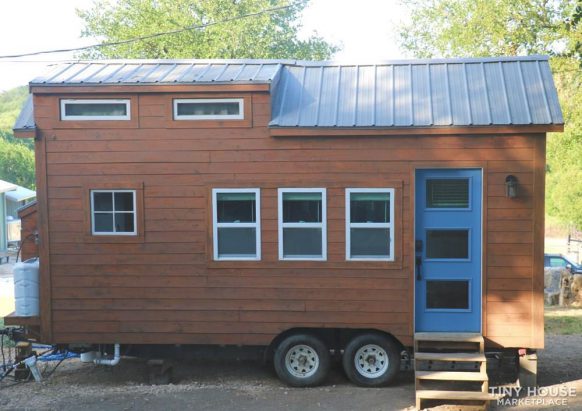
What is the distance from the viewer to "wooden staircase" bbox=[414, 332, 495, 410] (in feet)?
23.6

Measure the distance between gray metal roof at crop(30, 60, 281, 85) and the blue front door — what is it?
98.6 inches

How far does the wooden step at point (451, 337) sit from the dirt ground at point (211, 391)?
670 millimetres

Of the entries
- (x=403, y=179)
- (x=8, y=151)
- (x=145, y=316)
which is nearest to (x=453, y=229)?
(x=403, y=179)

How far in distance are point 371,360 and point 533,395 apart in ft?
6.33

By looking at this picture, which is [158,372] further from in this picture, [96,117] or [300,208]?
[96,117]

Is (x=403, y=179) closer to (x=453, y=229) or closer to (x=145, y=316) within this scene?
(x=453, y=229)

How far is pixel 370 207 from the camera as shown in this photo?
26.7 feet

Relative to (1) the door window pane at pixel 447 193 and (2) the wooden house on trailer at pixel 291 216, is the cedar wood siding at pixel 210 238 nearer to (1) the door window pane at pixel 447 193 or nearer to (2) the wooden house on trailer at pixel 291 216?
(2) the wooden house on trailer at pixel 291 216

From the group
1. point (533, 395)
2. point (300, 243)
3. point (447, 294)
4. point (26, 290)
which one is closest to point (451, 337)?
point (447, 294)

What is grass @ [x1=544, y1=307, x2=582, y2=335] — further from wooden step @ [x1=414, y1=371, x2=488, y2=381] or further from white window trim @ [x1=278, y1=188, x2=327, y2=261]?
white window trim @ [x1=278, y1=188, x2=327, y2=261]

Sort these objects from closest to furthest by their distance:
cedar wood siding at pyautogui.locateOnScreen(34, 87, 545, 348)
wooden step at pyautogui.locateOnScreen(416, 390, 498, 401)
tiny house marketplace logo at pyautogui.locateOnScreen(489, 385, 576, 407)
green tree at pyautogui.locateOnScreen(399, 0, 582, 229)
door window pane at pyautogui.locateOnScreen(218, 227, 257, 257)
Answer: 1. wooden step at pyautogui.locateOnScreen(416, 390, 498, 401)
2. tiny house marketplace logo at pyautogui.locateOnScreen(489, 385, 576, 407)
3. cedar wood siding at pyautogui.locateOnScreen(34, 87, 545, 348)
4. door window pane at pyautogui.locateOnScreen(218, 227, 257, 257)
5. green tree at pyautogui.locateOnScreen(399, 0, 582, 229)

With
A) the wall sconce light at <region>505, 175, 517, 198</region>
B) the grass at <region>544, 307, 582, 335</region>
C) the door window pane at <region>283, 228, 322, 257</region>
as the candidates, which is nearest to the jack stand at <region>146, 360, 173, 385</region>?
the door window pane at <region>283, 228, 322, 257</region>

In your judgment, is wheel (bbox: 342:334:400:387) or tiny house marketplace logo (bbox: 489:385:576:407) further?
wheel (bbox: 342:334:400:387)

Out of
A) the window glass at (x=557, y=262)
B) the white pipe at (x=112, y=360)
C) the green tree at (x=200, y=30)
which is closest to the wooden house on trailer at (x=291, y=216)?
the white pipe at (x=112, y=360)
